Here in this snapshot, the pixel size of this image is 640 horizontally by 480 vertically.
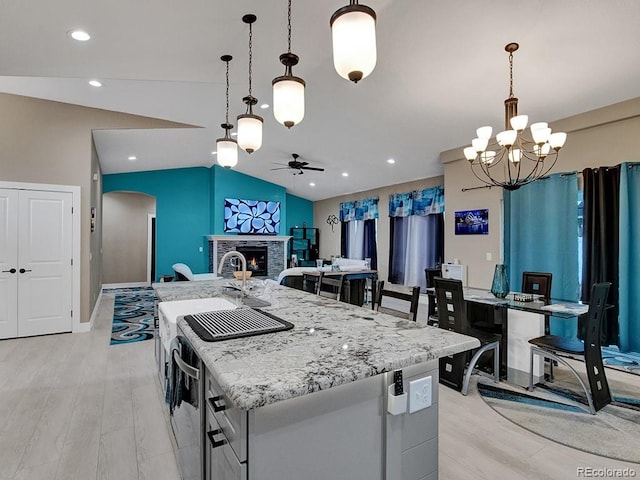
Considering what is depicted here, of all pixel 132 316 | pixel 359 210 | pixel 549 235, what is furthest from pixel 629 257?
pixel 132 316

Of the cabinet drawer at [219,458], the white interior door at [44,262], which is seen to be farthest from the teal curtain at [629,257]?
the white interior door at [44,262]

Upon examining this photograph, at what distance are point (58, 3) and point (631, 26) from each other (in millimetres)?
4370

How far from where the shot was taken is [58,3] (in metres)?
2.30

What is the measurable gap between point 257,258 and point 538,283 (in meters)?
7.31

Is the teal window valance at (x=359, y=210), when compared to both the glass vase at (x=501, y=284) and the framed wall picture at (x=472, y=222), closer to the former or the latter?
the framed wall picture at (x=472, y=222)

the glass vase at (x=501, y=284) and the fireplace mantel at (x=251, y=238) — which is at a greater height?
the fireplace mantel at (x=251, y=238)

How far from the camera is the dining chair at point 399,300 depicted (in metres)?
2.45

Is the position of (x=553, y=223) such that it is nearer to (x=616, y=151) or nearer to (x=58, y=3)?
(x=616, y=151)

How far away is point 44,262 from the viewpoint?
4.79 m

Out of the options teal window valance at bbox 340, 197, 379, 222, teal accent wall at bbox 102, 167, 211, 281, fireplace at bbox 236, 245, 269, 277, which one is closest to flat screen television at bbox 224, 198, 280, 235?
fireplace at bbox 236, 245, 269, 277

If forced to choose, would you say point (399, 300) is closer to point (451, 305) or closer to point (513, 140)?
point (451, 305)

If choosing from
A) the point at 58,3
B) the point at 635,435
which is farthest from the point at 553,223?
the point at 58,3

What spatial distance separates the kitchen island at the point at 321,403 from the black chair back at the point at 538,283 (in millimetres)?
2980

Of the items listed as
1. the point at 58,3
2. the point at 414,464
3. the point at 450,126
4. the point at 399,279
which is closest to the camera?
the point at 414,464
